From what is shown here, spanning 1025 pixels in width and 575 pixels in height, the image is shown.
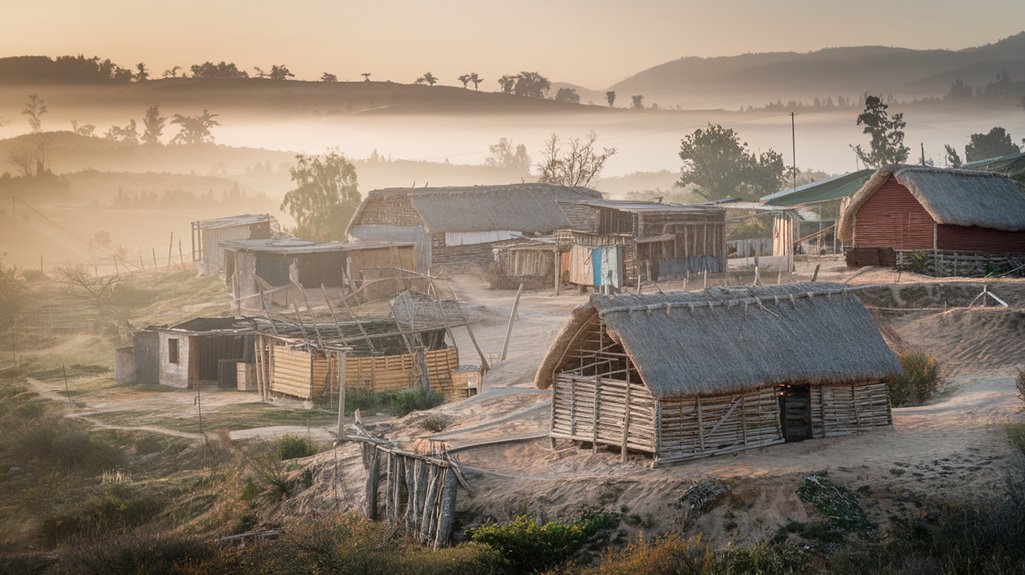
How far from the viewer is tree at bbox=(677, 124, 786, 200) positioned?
7119 centimetres

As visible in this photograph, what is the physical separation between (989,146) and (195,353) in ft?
201

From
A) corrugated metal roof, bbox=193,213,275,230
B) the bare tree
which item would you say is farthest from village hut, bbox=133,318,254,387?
corrugated metal roof, bbox=193,213,275,230

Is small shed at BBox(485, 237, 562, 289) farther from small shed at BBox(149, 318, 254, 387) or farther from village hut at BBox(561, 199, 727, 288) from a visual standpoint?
small shed at BBox(149, 318, 254, 387)

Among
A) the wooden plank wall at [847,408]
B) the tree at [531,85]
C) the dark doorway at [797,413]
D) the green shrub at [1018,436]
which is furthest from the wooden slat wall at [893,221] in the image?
the tree at [531,85]

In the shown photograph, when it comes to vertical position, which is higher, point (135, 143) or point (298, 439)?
point (135, 143)

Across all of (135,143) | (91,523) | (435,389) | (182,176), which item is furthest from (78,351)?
(135,143)

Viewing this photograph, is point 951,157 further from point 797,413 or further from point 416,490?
point 416,490

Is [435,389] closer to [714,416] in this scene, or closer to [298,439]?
[298,439]

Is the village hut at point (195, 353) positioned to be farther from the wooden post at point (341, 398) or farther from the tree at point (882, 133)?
the tree at point (882, 133)

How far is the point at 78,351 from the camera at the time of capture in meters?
41.0

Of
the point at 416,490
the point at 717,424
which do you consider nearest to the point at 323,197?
the point at 416,490

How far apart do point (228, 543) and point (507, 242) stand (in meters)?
30.3

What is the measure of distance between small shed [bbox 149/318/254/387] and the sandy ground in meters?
3.04

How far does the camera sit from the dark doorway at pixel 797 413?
20453 mm
